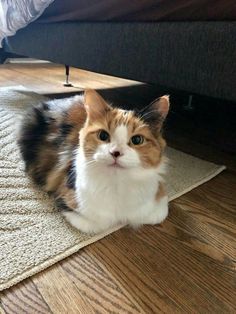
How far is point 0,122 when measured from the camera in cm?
163

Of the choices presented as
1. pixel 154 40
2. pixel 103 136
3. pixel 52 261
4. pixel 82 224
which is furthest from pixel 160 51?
pixel 52 261

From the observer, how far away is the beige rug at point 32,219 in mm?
722

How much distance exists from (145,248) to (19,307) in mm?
337

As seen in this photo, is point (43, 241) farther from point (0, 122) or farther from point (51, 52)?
point (51, 52)

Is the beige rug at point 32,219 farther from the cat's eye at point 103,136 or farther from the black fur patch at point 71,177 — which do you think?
the cat's eye at point 103,136

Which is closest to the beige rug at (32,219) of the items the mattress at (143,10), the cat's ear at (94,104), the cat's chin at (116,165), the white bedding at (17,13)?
the cat's chin at (116,165)

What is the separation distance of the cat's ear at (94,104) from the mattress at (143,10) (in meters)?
0.54

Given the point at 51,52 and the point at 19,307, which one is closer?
the point at 19,307

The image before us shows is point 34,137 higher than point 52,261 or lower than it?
higher

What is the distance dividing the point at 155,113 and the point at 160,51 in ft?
1.75

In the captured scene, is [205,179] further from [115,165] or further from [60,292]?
[60,292]

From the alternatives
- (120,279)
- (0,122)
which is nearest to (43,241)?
(120,279)

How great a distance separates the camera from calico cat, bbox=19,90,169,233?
772 millimetres

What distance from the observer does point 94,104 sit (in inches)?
33.0
